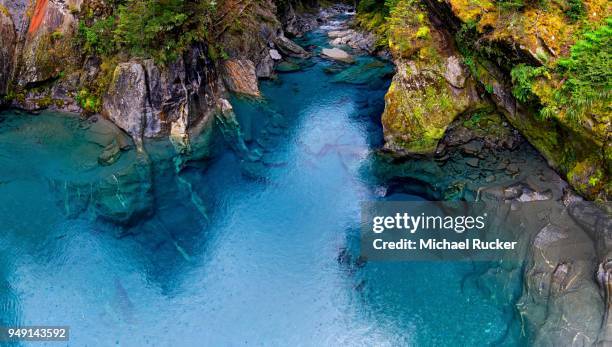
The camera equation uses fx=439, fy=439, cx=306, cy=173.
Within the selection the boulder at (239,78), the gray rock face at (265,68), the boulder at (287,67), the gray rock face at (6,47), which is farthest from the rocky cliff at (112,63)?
the boulder at (287,67)

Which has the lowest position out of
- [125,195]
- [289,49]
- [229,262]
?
[229,262]

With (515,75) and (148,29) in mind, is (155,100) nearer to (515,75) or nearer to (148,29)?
(148,29)

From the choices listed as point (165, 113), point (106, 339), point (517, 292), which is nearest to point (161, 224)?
point (106, 339)

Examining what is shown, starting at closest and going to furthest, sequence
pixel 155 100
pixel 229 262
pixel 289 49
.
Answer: pixel 229 262 < pixel 155 100 < pixel 289 49

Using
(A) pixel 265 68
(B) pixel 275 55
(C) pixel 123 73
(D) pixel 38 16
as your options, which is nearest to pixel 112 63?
(C) pixel 123 73

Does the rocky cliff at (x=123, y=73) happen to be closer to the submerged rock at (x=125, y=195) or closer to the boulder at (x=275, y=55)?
the submerged rock at (x=125, y=195)
